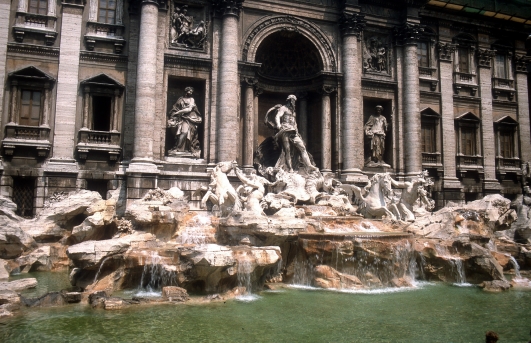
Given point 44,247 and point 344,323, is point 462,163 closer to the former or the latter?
point 344,323

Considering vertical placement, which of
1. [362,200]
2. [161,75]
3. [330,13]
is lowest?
[362,200]

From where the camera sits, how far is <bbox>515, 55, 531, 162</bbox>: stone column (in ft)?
85.9

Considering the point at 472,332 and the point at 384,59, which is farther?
the point at 384,59

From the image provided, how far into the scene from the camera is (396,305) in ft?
34.8

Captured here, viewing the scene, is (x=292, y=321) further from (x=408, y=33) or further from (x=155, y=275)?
(x=408, y=33)

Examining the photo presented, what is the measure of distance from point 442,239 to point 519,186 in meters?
14.0

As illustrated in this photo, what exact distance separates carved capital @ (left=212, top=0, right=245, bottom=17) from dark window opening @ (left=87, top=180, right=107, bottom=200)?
29.8ft

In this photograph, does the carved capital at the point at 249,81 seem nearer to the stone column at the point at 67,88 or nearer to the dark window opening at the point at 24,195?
the stone column at the point at 67,88

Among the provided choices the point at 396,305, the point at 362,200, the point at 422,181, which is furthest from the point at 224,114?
the point at 396,305

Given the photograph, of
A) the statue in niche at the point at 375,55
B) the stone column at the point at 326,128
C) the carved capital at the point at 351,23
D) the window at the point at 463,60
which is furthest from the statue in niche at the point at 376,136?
the window at the point at 463,60

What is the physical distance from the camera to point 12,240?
1485cm

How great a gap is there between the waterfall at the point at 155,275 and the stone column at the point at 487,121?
19.8 metres

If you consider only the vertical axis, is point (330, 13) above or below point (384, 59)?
above

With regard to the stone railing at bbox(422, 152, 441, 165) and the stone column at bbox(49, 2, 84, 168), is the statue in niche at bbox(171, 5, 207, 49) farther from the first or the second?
the stone railing at bbox(422, 152, 441, 165)
